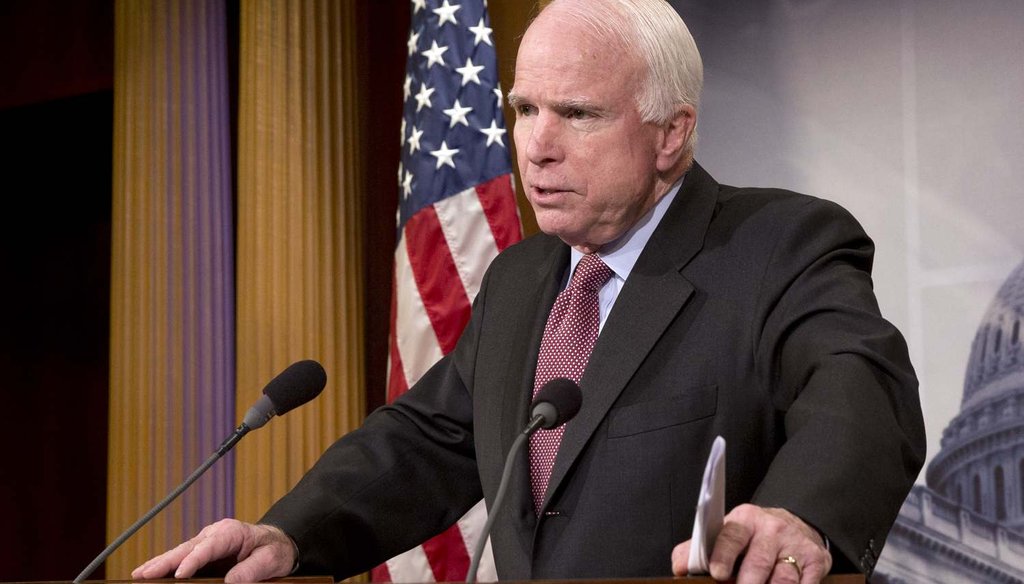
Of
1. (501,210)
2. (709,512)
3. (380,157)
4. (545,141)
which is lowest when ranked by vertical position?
(709,512)

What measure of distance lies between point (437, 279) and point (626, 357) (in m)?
2.01

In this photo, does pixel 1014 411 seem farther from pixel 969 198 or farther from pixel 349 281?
pixel 349 281

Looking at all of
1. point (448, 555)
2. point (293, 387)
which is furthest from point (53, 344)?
point (293, 387)

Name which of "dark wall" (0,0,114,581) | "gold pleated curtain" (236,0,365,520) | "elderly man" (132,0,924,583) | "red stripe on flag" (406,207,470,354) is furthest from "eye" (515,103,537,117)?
"dark wall" (0,0,114,581)

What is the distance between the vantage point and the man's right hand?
1792 millimetres

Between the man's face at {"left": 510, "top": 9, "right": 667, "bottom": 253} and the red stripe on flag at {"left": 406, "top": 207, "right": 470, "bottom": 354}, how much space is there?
1.75 meters

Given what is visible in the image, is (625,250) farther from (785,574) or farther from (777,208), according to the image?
(785,574)

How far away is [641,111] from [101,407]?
15.3ft

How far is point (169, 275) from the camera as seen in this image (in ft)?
15.1

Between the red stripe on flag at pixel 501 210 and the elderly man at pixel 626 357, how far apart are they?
4.76 ft

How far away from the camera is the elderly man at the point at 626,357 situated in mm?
1822

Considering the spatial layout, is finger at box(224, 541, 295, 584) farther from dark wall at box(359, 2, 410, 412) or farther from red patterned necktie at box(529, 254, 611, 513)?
dark wall at box(359, 2, 410, 412)

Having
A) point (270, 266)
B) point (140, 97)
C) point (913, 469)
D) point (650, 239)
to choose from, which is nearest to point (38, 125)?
point (140, 97)

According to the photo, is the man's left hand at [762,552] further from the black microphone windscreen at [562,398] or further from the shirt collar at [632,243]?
the shirt collar at [632,243]
